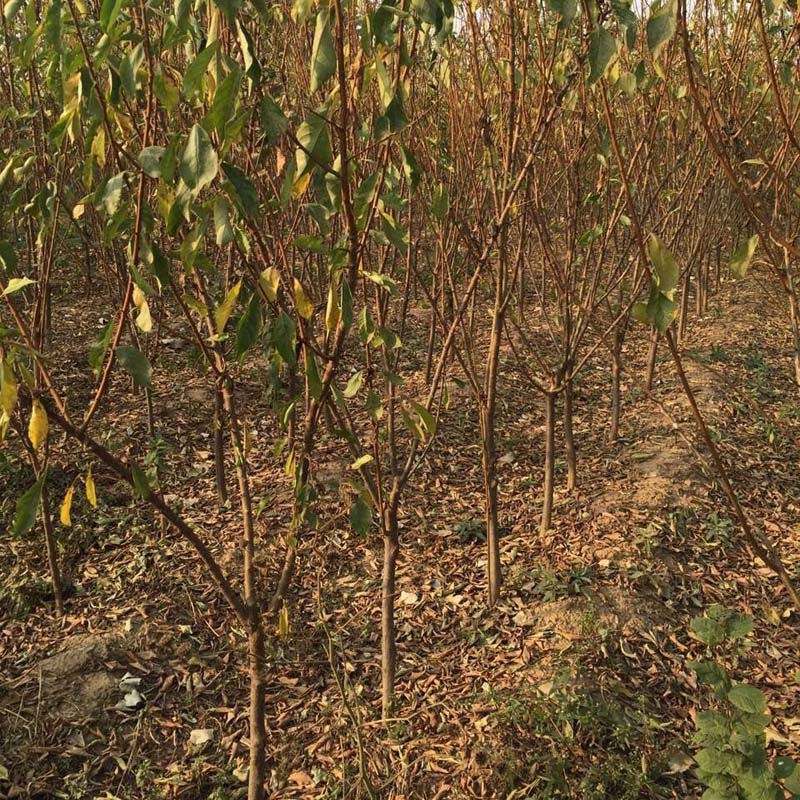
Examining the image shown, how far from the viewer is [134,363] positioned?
1.30m

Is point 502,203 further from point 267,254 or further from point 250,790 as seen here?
point 250,790

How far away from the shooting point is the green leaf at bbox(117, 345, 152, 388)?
4.20 feet

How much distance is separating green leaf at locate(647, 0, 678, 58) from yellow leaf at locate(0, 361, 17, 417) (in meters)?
0.98

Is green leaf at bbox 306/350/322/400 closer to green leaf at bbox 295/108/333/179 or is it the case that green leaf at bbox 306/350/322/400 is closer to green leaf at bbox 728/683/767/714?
green leaf at bbox 295/108/333/179

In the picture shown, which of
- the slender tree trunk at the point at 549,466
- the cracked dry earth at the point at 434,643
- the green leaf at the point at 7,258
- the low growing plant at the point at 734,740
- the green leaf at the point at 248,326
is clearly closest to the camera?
the green leaf at the point at 248,326

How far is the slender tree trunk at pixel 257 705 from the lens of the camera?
6.14ft

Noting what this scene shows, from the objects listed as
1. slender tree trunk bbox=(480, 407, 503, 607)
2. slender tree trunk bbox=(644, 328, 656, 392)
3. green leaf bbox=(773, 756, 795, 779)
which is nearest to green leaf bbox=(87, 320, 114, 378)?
green leaf bbox=(773, 756, 795, 779)

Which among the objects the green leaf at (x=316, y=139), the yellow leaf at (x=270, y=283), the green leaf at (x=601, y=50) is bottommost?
the yellow leaf at (x=270, y=283)

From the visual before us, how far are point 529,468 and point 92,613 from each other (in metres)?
2.35

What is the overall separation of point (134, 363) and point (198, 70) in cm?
52

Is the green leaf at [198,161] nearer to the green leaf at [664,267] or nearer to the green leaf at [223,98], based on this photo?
the green leaf at [223,98]

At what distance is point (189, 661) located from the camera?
286cm

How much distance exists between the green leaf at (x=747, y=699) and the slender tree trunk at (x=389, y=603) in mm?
1113

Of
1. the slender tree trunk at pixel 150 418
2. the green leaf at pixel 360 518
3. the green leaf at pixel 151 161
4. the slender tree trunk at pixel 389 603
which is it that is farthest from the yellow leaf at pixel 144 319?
the slender tree trunk at pixel 150 418
